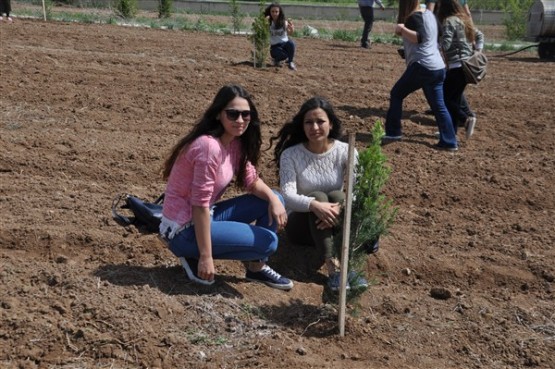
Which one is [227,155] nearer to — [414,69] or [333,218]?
[333,218]

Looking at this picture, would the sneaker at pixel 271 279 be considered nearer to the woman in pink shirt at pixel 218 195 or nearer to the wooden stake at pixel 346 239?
the woman in pink shirt at pixel 218 195

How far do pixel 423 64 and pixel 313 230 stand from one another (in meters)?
3.01

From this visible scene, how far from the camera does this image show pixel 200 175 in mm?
3980

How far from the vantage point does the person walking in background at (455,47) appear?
291 inches

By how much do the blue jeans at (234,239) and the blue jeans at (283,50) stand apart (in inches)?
277

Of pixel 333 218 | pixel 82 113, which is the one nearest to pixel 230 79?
pixel 82 113

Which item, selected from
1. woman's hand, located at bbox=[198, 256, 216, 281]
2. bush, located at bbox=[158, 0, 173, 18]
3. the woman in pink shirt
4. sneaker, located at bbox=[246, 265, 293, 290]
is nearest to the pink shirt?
the woman in pink shirt

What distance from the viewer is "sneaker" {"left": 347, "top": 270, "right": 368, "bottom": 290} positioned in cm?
A: 401

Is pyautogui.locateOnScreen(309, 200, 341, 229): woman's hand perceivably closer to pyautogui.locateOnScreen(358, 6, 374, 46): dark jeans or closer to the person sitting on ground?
the person sitting on ground

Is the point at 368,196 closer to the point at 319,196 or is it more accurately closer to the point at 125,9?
the point at 319,196

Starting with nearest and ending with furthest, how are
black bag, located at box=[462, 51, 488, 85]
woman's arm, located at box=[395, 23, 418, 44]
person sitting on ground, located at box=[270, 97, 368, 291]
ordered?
person sitting on ground, located at box=[270, 97, 368, 291], woman's arm, located at box=[395, 23, 418, 44], black bag, located at box=[462, 51, 488, 85]

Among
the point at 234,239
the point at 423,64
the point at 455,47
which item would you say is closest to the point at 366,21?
the point at 455,47

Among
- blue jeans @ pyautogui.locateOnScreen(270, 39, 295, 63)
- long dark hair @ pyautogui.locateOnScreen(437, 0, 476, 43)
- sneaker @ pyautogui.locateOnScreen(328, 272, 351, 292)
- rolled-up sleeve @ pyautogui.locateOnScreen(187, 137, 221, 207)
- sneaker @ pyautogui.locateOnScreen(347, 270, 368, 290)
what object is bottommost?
sneaker @ pyautogui.locateOnScreen(328, 272, 351, 292)

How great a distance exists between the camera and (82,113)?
7762 mm
